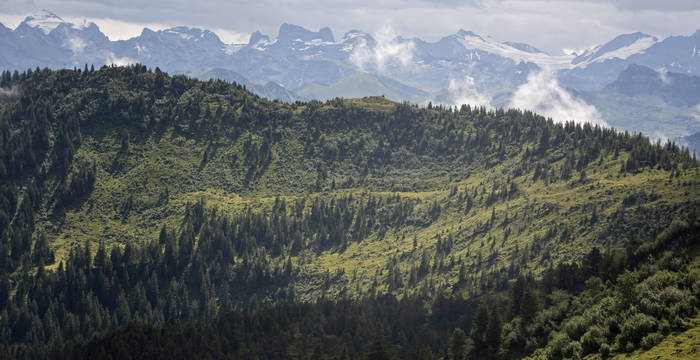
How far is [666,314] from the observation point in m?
90.8

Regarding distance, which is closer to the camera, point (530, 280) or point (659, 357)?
point (659, 357)

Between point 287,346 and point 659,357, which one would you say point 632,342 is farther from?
point 287,346

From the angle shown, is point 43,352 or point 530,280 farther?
point 43,352

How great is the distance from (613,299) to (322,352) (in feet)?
284

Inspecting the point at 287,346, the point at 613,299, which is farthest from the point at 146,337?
the point at 613,299

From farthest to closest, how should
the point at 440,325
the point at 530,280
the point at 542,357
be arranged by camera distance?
the point at 440,325 → the point at 530,280 → the point at 542,357

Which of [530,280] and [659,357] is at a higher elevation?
[659,357]

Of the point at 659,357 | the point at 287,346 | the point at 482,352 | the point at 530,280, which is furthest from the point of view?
the point at 287,346

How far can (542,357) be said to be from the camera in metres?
102

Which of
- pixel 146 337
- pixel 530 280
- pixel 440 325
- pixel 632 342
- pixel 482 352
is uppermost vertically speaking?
pixel 632 342

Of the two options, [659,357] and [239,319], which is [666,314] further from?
[239,319]

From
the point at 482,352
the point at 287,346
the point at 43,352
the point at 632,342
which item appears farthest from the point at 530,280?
the point at 43,352

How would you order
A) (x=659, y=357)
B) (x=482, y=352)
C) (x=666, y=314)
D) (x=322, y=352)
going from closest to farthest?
(x=659, y=357) → (x=666, y=314) → (x=482, y=352) → (x=322, y=352)

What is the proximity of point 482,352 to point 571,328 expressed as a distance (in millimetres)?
26129
